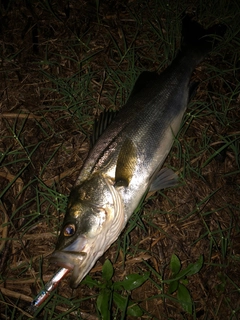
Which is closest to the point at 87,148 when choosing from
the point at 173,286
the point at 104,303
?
the point at 104,303

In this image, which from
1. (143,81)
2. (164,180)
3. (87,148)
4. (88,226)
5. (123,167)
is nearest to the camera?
(88,226)

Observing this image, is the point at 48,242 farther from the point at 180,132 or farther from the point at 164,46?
the point at 164,46

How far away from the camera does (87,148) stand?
333 centimetres

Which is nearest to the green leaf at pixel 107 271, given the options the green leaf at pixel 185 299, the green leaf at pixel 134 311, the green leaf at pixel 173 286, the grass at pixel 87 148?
the grass at pixel 87 148

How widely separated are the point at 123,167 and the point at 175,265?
123cm

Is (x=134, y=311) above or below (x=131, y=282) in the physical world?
below

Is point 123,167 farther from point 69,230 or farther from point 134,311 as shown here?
point 134,311

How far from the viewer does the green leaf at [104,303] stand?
266 cm

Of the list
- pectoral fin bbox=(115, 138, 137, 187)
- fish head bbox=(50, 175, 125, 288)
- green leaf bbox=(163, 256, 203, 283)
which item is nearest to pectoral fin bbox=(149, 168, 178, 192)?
pectoral fin bbox=(115, 138, 137, 187)

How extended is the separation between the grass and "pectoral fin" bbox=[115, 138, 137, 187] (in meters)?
0.51

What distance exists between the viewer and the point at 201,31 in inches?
138

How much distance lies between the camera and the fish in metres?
2.37

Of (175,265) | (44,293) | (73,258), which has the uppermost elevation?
(73,258)

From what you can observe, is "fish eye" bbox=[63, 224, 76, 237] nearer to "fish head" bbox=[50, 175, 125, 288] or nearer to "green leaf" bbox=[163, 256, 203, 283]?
"fish head" bbox=[50, 175, 125, 288]
